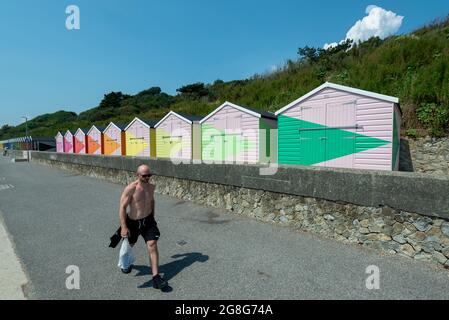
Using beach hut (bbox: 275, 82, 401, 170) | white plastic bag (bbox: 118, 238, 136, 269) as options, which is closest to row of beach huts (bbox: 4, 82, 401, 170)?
beach hut (bbox: 275, 82, 401, 170)

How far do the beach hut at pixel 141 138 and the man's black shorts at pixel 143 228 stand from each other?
12409 millimetres

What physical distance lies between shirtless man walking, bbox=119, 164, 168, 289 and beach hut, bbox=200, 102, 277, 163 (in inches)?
292

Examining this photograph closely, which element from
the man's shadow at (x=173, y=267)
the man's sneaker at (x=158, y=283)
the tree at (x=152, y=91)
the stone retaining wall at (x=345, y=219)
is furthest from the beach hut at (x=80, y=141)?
the tree at (x=152, y=91)

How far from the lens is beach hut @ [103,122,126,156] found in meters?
18.5

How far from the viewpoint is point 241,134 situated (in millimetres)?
11398

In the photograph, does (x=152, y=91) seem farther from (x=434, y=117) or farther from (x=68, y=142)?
(x=434, y=117)

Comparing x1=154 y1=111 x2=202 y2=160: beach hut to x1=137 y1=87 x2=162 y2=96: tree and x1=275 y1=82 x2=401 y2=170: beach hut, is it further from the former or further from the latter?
x1=137 y1=87 x2=162 y2=96: tree

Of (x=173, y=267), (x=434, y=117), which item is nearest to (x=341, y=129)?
(x=434, y=117)

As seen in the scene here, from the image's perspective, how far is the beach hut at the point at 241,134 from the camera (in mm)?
11008

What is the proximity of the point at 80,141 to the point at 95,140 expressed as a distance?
13.1 ft

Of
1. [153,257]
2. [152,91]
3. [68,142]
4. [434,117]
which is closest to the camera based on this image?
[153,257]

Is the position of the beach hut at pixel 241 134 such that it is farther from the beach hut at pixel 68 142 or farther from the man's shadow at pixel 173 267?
the beach hut at pixel 68 142

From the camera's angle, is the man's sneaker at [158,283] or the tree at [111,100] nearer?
the man's sneaker at [158,283]

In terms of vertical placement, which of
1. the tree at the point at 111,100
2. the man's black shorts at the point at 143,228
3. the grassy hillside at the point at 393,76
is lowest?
the man's black shorts at the point at 143,228
